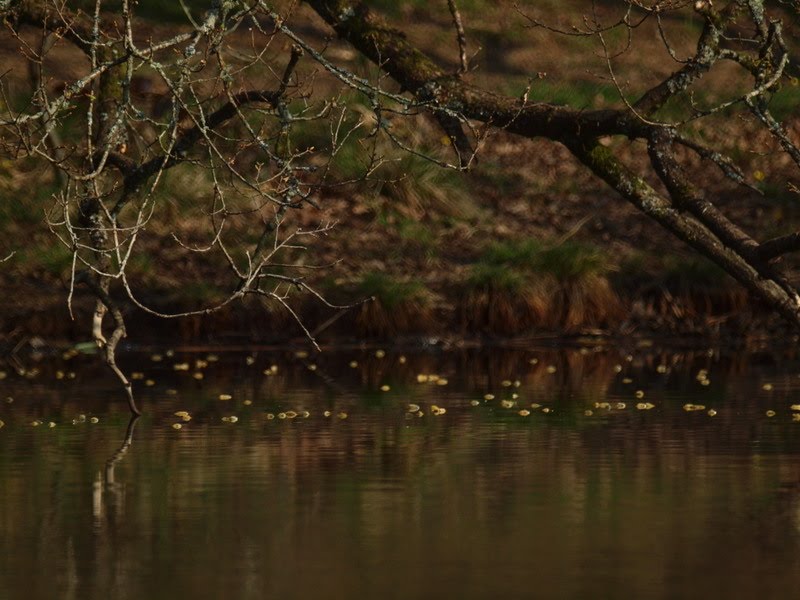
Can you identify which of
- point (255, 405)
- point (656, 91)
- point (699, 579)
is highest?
point (656, 91)

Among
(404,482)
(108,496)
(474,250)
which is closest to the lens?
(108,496)

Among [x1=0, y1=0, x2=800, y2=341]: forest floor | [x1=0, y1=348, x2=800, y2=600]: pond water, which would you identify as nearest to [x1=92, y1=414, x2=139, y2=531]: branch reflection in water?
[x1=0, y1=348, x2=800, y2=600]: pond water

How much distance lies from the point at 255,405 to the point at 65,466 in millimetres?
3773

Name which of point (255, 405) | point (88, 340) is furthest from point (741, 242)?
point (88, 340)

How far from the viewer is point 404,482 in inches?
448

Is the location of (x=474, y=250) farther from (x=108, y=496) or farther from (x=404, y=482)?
(x=108, y=496)

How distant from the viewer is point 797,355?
2012 cm

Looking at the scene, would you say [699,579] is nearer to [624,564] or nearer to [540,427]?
[624,564]

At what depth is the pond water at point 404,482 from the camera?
8.35 meters

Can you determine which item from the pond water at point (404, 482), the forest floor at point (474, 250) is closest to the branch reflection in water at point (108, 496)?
the pond water at point (404, 482)

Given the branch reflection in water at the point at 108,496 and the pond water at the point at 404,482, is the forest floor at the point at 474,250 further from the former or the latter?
the branch reflection in water at the point at 108,496

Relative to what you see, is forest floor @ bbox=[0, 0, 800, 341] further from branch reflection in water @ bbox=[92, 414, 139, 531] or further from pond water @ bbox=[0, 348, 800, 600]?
branch reflection in water @ bbox=[92, 414, 139, 531]

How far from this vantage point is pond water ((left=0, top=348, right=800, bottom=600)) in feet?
27.4

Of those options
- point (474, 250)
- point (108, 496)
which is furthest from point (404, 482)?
point (474, 250)
